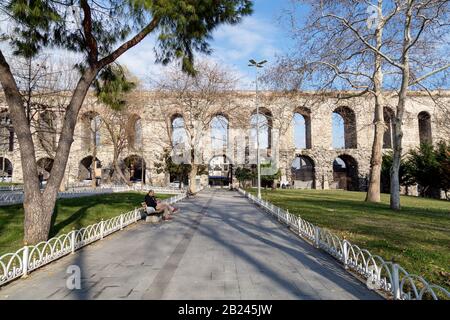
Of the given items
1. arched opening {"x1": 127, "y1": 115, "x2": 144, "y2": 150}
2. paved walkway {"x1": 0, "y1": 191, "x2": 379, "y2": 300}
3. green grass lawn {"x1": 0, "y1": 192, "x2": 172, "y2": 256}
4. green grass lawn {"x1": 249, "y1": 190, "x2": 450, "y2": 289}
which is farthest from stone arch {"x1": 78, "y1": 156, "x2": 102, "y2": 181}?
green grass lawn {"x1": 249, "y1": 190, "x2": 450, "y2": 289}

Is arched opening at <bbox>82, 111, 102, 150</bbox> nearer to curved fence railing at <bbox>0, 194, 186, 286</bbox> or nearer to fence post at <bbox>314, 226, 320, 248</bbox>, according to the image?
curved fence railing at <bbox>0, 194, 186, 286</bbox>

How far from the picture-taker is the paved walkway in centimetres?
351

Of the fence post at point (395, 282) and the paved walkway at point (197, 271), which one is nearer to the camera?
the fence post at point (395, 282)

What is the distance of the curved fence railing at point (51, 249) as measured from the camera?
4.03 meters

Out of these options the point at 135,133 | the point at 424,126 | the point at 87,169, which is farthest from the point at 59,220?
the point at 424,126

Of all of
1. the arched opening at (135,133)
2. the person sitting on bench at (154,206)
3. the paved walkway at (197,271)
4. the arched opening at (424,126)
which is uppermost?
the arched opening at (424,126)

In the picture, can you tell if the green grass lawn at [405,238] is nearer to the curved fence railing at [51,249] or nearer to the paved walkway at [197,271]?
the paved walkway at [197,271]

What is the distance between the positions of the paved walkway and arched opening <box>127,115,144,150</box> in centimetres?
2324

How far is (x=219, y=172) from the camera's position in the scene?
5100 cm

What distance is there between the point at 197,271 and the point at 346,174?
42.0m

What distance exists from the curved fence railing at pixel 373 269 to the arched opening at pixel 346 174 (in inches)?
1406

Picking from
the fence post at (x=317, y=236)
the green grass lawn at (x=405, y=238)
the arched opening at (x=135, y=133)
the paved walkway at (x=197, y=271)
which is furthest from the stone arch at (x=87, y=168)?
the fence post at (x=317, y=236)
